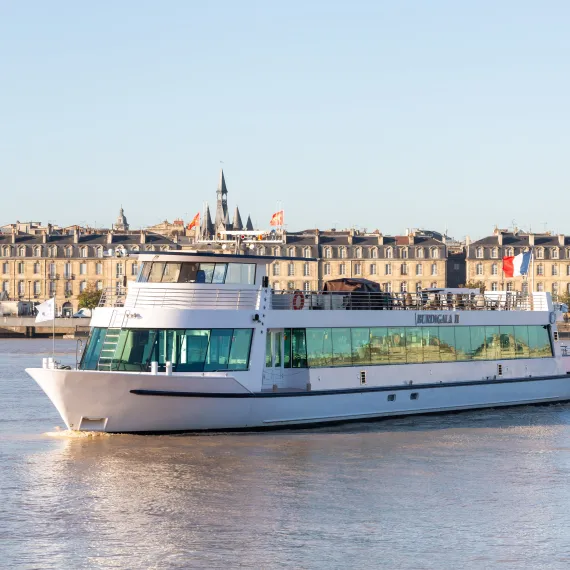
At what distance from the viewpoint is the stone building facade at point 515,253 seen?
130m

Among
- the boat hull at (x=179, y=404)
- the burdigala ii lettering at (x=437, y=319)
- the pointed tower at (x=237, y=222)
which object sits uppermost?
the pointed tower at (x=237, y=222)

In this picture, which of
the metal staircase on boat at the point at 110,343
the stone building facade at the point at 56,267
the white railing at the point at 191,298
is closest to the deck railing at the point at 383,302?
the white railing at the point at 191,298

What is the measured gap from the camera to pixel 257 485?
22.0 m

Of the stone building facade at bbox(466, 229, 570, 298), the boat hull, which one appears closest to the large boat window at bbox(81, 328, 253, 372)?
the boat hull

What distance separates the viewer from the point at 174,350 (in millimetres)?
26625

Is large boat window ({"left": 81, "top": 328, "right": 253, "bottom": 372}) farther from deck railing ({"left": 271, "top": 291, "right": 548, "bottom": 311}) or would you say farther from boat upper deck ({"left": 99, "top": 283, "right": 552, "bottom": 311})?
deck railing ({"left": 271, "top": 291, "right": 548, "bottom": 311})

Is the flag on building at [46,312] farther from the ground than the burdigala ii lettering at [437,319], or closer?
farther from the ground

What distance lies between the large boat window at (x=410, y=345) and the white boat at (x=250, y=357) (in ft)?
0.12

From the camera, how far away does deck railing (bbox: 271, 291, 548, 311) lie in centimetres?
2928

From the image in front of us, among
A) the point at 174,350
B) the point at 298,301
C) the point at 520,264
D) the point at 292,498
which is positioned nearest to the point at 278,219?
the point at 298,301

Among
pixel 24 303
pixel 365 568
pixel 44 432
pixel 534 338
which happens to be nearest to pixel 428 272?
pixel 24 303

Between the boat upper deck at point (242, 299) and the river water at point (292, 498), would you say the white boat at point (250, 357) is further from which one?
the river water at point (292, 498)

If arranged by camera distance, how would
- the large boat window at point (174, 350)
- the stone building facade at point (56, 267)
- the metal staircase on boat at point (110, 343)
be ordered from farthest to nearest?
the stone building facade at point (56, 267) < the metal staircase on boat at point (110, 343) < the large boat window at point (174, 350)

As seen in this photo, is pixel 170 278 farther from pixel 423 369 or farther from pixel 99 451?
pixel 423 369
